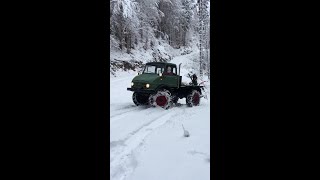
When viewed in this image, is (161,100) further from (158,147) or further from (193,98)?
(158,147)

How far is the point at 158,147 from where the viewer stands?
226 inches

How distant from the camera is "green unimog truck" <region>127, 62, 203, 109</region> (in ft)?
36.3

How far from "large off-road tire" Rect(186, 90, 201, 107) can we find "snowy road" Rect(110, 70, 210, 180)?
240 cm

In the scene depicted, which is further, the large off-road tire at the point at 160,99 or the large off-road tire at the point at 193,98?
the large off-road tire at the point at 193,98

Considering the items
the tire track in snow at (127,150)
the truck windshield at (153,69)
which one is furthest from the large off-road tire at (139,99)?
the tire track in snow at (127,150)

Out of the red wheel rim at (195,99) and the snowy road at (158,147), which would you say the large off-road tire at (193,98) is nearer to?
the red wheel rim at (195,99)

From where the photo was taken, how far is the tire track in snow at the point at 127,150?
4395 millimetres

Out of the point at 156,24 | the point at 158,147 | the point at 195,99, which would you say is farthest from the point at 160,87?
the point at 156,24

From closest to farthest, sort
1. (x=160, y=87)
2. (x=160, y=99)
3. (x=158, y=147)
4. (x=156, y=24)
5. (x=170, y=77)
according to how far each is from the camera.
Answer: (x=158, y=147), (x=160, y=99), (x=160, y=87), (x=170, y=77), (x=156, y=24)

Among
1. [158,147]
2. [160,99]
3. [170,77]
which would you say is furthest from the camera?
[170,77]

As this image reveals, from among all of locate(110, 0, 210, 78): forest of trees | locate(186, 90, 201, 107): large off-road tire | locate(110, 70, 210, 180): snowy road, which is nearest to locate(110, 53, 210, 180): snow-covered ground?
locate(110, 70, 210, 180): snowy road

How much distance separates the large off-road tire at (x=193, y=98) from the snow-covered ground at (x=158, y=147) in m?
2.17
